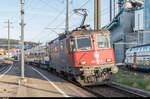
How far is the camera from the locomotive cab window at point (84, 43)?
12719 mm

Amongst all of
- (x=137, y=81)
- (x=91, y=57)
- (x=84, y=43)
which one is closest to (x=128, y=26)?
(x=137, y=81)

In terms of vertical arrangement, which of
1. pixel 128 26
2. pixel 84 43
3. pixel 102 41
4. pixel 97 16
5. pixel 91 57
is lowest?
pixel 91 57

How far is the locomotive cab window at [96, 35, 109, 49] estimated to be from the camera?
12969 mm

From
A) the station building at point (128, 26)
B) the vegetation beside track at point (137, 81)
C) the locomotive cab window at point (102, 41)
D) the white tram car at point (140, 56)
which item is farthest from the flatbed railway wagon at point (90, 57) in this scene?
the station building at point (128, 26)

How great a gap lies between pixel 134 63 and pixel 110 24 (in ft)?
87.0

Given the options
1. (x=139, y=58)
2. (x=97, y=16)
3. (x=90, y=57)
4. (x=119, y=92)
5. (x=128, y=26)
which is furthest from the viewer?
(x=128, y=26)

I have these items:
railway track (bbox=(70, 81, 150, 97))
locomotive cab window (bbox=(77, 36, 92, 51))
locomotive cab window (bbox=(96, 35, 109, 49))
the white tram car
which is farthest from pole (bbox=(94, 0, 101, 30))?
the white tram car

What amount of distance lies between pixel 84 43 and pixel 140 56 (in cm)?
1461

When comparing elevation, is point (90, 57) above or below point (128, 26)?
below

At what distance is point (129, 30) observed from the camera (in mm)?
50312

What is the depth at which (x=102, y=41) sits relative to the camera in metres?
13.1

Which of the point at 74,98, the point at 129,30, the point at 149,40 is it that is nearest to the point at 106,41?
the point at 74,98

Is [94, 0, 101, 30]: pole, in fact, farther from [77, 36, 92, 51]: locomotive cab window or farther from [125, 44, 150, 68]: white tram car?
[125, 44, 150, 68]: white tram car

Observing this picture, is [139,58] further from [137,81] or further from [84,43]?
[84,43]
